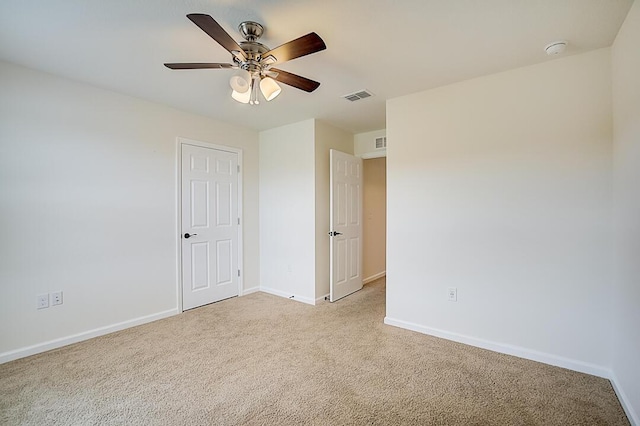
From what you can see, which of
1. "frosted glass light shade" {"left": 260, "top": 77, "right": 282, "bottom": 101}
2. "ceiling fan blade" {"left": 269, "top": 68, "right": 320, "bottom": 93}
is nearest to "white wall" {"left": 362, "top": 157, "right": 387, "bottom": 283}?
"ceiling fan blade" {"left": 269, "top": 68, "right": 320, "bottom": 93}

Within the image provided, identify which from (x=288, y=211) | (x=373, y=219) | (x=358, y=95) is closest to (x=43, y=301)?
(x=288, y=211)

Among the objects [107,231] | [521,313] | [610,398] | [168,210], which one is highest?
[168,210]

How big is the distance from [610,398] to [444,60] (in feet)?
8.56

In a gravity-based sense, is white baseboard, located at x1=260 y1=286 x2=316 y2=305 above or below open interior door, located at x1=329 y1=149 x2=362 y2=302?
below

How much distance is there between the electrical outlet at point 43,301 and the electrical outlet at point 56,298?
36 millimetres

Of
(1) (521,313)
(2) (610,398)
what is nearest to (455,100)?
(1) (521,313)

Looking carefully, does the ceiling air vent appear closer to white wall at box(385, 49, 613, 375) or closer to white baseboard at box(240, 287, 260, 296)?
white wall at box(385, 49, 613, 375)

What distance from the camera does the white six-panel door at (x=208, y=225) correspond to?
3.49m

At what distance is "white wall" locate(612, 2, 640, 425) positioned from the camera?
1.64 metres

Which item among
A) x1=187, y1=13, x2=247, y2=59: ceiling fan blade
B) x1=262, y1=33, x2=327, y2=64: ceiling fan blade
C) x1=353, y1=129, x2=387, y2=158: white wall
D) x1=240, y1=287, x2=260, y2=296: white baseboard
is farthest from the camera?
x1=353, y1=129, x2=387, y2=158: white wall

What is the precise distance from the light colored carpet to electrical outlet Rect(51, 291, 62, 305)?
43 cm

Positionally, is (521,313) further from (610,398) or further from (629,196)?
(629,196)

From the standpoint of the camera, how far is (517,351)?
238 centimetres

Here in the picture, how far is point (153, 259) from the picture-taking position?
3.20 meters
